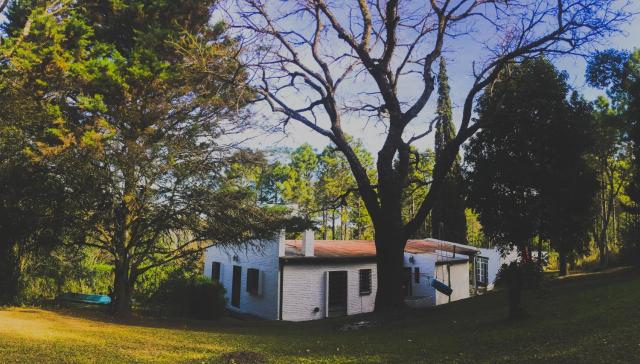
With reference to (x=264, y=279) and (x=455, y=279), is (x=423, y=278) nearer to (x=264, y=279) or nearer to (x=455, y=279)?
(x=455, y=279)

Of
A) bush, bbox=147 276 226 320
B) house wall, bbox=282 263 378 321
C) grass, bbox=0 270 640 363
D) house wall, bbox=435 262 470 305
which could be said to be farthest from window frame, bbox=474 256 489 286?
bush, bbox=147 276 226 320

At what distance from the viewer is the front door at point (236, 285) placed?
21680mm

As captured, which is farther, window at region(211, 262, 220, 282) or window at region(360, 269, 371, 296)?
window at region(211, 262, 220, 282)

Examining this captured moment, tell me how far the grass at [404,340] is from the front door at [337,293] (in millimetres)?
8423

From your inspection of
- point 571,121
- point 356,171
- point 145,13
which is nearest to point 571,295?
point 571,121

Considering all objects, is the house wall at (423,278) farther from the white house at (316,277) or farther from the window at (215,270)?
the window at (215,270)

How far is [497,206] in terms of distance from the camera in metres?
13.0

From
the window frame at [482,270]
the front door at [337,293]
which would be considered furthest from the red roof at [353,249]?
the window frame at [482,270]

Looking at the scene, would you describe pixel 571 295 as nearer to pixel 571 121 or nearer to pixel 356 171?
pixel 571 121

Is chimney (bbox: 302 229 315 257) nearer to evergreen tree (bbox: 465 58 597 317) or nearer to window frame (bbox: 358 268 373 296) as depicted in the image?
window frame (bbox: 358 268 373 296)

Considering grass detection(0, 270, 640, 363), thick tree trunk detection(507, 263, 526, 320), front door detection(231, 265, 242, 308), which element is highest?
thick tree trunk detection(507, 263, 526, 320)

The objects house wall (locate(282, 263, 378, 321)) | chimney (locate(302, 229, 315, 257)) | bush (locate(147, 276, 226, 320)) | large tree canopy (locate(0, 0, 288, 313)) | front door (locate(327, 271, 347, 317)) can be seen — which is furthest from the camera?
front door (locate(327, 271, 347, 317))

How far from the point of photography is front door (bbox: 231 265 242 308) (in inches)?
854

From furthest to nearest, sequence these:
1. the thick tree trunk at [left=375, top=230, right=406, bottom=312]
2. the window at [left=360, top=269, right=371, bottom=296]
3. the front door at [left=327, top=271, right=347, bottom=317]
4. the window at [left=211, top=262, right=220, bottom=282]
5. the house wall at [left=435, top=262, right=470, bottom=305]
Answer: the window at [left=211, top=262, right=220, bottom=282]
the house wall at [left=435, top=262, right=470, bottom=305]
the window at [left=360, top=269, right=371, bottom=296]
the front door at [left=327, top=271, right=347, bottom=317]
the thick tree trunk at [left=375, top=230, right=406, bottom=312]
